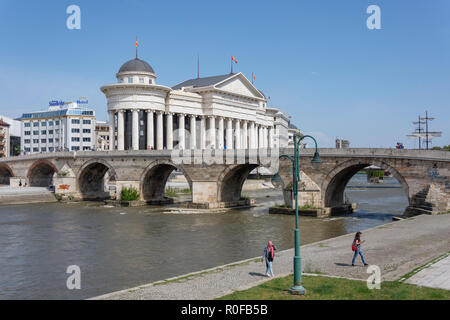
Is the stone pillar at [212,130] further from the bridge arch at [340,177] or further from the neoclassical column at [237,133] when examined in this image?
the bridge arch at [340,177]

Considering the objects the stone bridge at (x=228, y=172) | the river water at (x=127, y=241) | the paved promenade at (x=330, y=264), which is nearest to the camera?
the paved promenade at (x=330, y=264)

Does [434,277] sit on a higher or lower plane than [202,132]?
lower

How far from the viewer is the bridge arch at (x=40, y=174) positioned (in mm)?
57906

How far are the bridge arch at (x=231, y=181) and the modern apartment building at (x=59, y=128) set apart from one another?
5807 cm

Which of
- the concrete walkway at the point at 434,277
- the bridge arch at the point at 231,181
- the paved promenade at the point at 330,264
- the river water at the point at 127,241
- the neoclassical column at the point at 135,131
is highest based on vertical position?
the neoclassical column at the point at 135,131

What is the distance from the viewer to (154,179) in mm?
47812

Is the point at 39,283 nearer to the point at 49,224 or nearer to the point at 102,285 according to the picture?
the point at 102,285

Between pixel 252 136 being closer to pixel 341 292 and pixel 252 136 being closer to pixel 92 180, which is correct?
pixel 92 180

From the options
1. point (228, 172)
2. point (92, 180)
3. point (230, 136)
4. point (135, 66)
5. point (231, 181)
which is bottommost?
point (92, 180)

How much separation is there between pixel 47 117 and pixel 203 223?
79.4 metres

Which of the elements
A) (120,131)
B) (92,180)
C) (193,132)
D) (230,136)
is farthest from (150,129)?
(230,136)

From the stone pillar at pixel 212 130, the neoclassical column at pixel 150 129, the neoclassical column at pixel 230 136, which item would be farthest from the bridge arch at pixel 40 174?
the neoclassical column at pixel 230 136

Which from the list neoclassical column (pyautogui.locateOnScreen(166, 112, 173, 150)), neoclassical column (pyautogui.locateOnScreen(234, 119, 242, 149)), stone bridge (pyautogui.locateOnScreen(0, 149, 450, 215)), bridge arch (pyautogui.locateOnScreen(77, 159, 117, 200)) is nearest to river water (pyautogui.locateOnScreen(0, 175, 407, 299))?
stone bridge (pyautogui.locateOnScreen(0, 149, 450, 215))

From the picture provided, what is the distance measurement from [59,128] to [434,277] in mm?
96385
